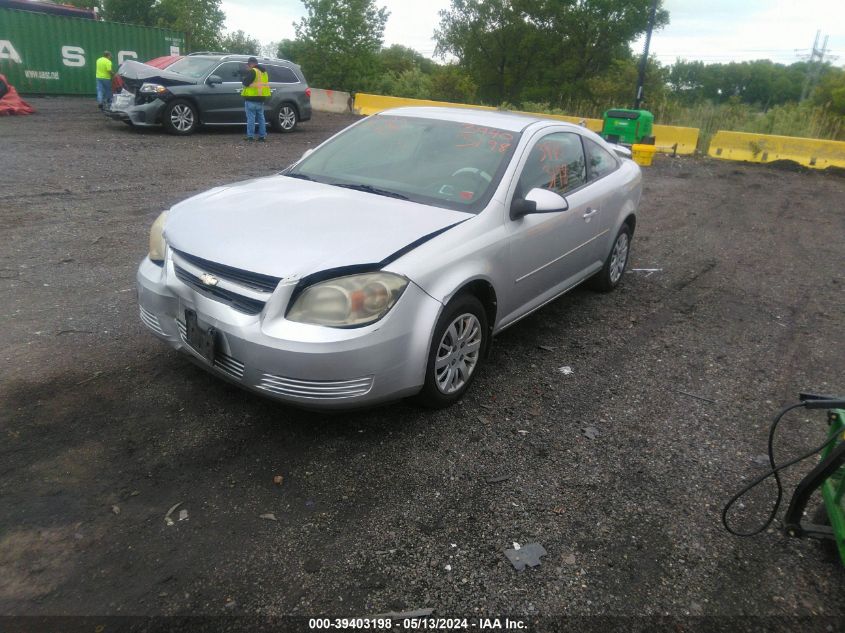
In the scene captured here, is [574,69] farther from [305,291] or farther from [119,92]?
[305,291]

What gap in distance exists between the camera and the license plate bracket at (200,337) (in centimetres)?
314

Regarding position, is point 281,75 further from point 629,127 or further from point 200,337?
point 200,337

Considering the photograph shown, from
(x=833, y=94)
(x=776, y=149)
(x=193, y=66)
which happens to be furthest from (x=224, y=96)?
(x=833, y=94)

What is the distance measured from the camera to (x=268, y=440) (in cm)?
332

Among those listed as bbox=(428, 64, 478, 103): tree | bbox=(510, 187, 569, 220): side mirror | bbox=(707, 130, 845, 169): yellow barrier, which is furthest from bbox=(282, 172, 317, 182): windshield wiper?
bbox=(428, 64, 478, 103): tree

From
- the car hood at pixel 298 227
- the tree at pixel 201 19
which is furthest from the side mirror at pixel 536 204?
the tree at pixel 201 19

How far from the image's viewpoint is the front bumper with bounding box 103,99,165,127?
13.2 meters

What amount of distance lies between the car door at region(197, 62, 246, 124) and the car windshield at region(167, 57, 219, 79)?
0.67 ft

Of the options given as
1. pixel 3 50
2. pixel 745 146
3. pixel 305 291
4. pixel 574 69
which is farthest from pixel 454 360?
pixel 574 69

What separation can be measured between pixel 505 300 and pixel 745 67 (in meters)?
106

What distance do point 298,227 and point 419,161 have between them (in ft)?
4.19

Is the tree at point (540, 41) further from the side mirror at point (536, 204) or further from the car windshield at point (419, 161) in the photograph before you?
the side mirror at point (536, 204)

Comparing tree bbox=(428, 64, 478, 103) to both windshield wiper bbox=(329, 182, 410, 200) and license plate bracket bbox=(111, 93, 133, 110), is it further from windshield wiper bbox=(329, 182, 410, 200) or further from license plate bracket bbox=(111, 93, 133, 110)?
windshield wiper bbox=(329, 182, 410, 200)

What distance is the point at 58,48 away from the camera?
2097cm
